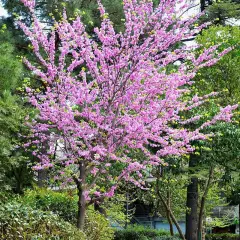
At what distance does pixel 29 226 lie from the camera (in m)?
4.80

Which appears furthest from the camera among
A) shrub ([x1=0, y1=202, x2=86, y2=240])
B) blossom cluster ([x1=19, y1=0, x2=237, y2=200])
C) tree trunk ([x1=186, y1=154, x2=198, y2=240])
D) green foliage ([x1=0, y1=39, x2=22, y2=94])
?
tree trunk ([x1=186, y1=154, x2=198, y2=240])

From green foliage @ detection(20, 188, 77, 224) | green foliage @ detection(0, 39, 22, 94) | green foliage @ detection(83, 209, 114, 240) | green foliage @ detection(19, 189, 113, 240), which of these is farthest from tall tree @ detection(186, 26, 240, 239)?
green foliage @ detection(0, 39, 22, 94)

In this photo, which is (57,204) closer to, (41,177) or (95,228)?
(95,228)

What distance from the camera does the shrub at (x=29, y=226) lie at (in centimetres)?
463

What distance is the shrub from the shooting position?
463 centimetres

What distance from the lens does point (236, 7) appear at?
14.8 meters

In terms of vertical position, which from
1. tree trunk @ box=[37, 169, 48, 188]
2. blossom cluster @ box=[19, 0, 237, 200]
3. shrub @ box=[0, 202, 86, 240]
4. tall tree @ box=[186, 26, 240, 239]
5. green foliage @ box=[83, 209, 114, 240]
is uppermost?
tall tree @ box=[186, 26, 240, 239]

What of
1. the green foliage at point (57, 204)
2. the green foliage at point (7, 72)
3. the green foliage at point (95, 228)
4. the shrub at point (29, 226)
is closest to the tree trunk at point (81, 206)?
the green foliage at point (95, 228)

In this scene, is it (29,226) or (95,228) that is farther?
(95,228)

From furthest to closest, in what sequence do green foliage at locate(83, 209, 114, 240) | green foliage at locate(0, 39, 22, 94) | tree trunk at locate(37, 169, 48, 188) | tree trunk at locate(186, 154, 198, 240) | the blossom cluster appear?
tree trunk at locate(37, 169, 48, 188), tree trunk at locate(186, 154, 198, 240), green foliage at locate(0, 39, 22, 94), green foliage at locate(83, 209, 114, 240), the blossom cluster

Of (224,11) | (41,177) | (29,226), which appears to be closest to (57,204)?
(29,226)

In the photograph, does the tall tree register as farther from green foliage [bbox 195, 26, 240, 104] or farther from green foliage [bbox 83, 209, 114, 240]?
green foliage [bbox 83, 209, 114, 240]

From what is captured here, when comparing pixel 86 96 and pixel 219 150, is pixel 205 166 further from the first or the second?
pixel 86 96

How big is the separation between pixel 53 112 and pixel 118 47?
1.63 m
